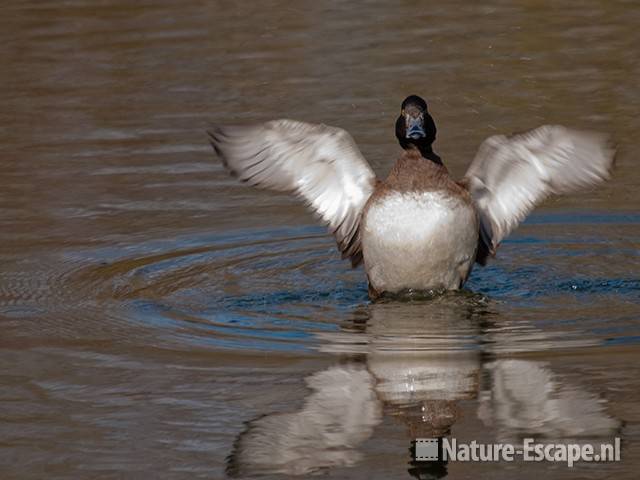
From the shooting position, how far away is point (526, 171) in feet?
31.1

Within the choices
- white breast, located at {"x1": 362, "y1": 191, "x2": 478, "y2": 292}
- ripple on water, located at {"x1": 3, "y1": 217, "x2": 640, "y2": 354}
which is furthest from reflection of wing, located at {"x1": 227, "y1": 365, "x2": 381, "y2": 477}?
white breast, located at {"x1": 362, "y1": 191, "x2": 478, "y2": 292}

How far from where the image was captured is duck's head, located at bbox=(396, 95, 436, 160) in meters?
9.36

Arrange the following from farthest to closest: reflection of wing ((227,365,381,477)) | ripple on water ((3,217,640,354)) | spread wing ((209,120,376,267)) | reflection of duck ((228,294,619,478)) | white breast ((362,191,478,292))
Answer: spread wing ((209,120,376,267)), white breast ((362,191,478,292)), ripple on water ((3,217,640,354)), reflection of duck ((228,294,619,478)), reflection of wing ((227,365,381,477))

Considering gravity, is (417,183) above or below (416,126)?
below

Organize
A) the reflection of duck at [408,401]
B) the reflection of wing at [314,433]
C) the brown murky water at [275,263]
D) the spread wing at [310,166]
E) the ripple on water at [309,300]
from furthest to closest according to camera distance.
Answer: the spread wing at [310,166] < the ripple on water at [309,300] < the brown murky water at [275,263] < the reflection of duck at [408,401] < the reflection of wing at [314,433]

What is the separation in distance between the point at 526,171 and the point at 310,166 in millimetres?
1323

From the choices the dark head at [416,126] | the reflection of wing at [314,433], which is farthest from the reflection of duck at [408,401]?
the dark head at [416,126]

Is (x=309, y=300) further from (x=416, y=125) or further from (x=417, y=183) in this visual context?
(x=416, y=125)

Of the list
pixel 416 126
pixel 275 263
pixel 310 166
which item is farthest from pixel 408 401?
pixel 275 263

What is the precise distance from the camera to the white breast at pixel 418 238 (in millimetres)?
9141

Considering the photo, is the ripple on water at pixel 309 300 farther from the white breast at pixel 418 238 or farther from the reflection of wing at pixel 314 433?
the reflection of wing at pixel 314 433

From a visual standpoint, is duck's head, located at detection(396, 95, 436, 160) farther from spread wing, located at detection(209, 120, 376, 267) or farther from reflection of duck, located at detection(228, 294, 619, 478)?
reflection of duck, located at detection(228, 294, 619, 478)

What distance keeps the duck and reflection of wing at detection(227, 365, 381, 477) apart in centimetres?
184

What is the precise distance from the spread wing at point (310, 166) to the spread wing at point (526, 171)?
2.36ft
